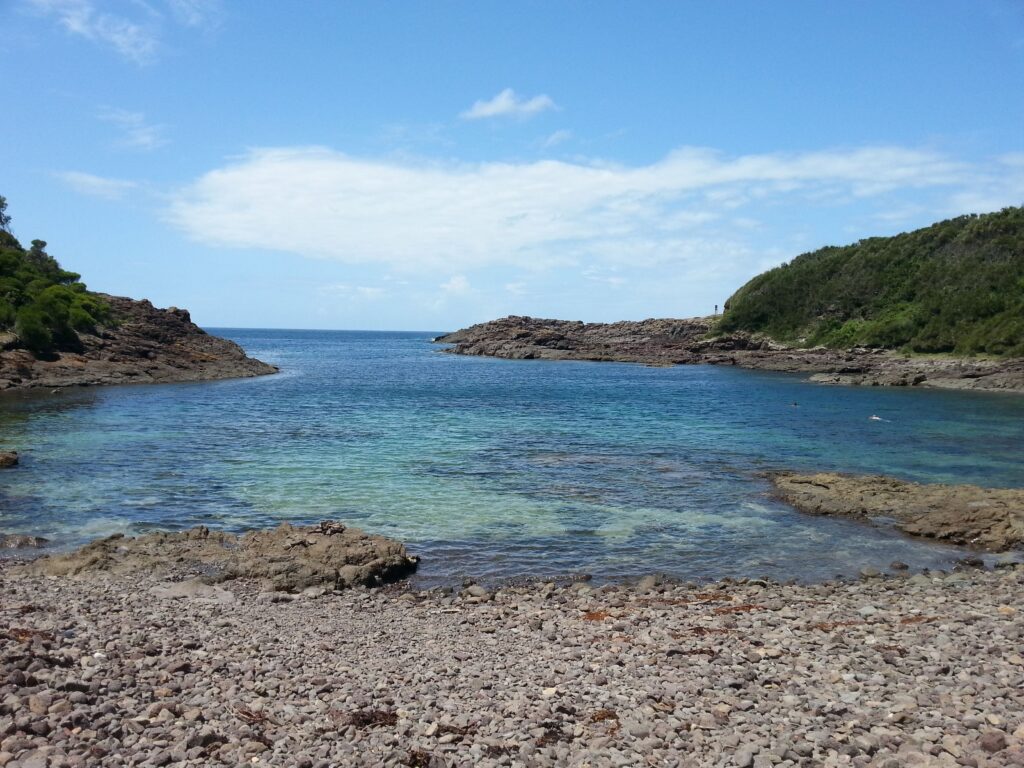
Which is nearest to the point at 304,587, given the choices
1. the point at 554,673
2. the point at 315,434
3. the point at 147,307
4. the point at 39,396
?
the point at 554,673

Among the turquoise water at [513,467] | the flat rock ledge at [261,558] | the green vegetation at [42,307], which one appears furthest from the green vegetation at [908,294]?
the green vegetation at [42,307]

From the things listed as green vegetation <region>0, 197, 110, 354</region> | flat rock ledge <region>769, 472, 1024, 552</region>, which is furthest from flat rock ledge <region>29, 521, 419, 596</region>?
green vegetation <region>0, 197, 110, 354</region>

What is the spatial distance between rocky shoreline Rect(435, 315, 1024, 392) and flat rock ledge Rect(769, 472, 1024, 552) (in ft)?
138

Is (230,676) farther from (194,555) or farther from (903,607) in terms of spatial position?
(903,607)

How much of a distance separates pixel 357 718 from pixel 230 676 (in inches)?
92.1

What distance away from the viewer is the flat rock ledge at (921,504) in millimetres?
19516

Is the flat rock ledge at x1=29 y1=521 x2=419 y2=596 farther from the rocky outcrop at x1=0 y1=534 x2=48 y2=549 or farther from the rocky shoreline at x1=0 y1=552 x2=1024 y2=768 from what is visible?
the rocky outcrop at x1=0 y1=534 x2=48 y2=549

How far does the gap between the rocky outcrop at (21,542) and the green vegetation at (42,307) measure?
4551cm

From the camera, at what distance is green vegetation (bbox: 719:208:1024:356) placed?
74312 millimetres

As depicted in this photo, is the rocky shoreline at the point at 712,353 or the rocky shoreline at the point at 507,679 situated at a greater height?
the rocky shoreline at the point at 712,353

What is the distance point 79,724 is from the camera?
319 inches

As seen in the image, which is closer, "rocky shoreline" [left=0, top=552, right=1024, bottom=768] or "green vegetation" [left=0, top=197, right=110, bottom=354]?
"rocky shoreline" [left=0, top=552, right=1024, bottom=768]

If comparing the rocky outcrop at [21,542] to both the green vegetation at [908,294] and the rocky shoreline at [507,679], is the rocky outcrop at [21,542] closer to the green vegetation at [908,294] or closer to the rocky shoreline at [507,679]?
the rocky shoreline at [507,679]

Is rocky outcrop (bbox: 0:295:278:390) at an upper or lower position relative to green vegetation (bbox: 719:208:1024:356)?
lower
